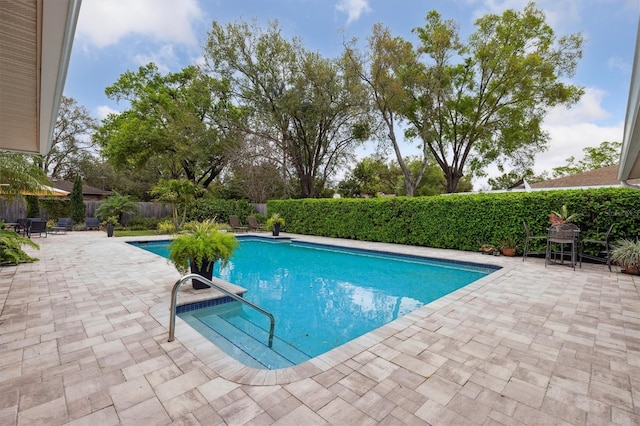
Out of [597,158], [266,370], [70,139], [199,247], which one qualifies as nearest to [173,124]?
[70,139]

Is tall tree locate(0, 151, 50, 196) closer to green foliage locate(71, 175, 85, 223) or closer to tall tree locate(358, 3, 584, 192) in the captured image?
green foliage locate(71, 175, 85, 223)

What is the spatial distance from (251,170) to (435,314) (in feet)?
61.8

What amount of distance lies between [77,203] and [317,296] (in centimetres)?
1828

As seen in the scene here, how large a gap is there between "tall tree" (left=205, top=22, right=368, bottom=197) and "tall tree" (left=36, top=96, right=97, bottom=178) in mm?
16161

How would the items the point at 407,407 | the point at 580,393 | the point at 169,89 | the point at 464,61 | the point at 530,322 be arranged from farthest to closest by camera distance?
the point at 169,89, the point at 464,61, the point at 530,322, the point at 580,393, the point at 407,407

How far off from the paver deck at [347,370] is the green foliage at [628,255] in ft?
9.62

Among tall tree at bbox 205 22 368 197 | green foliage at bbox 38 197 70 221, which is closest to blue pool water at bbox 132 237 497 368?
Result: tall tree at bbox 205 22 368 197

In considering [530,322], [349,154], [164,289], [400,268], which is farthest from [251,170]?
[530,322]

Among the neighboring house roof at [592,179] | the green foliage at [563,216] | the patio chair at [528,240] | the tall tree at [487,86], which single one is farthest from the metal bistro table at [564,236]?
the tall tree at [487,86]

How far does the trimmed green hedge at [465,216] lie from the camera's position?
24.6ft

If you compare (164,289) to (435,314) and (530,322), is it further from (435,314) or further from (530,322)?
(530,322)

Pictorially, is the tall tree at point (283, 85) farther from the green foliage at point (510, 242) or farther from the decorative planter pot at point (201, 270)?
the decorative planter pot at point (201, 270)

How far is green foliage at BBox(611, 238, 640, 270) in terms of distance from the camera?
6.36 metres

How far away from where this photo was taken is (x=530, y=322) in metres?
3.72
